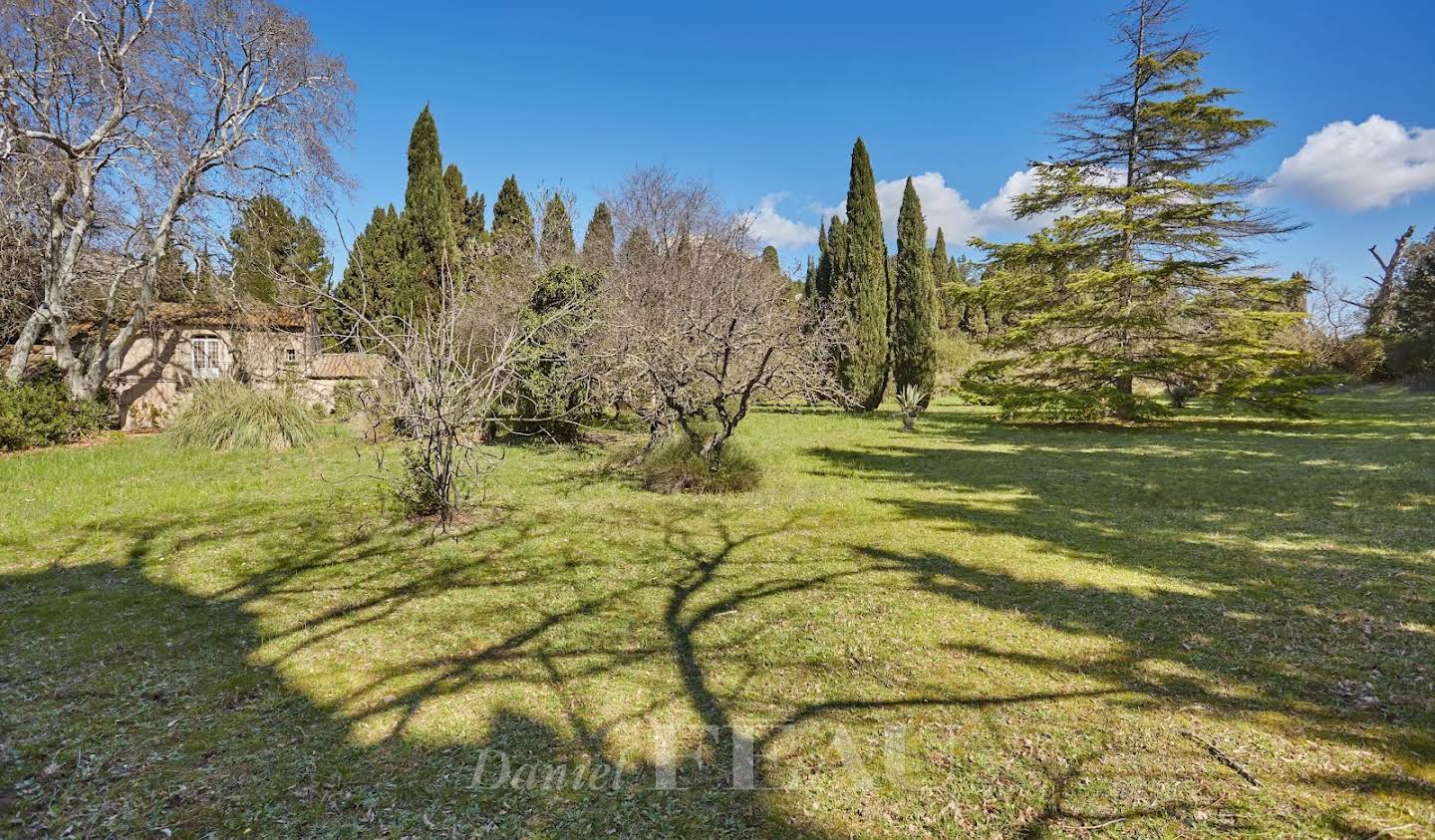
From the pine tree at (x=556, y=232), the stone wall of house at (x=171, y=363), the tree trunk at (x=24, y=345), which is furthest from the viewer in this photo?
the pine tree at (x=556, y=232)

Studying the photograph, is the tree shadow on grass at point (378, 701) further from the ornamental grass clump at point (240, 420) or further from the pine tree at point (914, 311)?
the pine tree at point (914, 311)

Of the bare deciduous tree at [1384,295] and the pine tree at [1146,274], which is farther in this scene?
the bare deciduous tree at [1384,295]

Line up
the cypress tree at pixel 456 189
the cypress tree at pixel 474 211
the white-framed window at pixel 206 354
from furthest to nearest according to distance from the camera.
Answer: the cypress tree at pixel 474 211 < the cypress tree at pixel 456 189 < the white-framed window at pixel 206 354

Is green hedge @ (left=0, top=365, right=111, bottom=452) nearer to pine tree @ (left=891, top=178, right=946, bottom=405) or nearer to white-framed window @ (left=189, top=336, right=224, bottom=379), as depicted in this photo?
white-framed window @ (left=189, top=336, right=224, bottom=379)

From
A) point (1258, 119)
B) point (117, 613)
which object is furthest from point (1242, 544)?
point (1258, 119)

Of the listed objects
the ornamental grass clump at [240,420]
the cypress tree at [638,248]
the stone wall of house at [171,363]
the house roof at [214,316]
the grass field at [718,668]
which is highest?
the cypress tree at [638,248]

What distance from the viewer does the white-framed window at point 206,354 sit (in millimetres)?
15656

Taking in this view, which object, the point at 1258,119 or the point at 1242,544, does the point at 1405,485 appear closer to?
the point at 1242,544

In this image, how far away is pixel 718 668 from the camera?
298 cm

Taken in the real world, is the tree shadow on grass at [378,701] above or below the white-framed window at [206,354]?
below

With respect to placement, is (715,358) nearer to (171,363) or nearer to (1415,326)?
(171,363)

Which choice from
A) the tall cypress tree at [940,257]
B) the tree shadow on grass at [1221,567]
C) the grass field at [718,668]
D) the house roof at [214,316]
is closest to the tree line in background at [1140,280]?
the tree shadow on grass at [1221,567]

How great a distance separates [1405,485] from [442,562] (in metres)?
9.84

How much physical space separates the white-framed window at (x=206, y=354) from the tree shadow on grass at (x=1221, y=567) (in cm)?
1622
